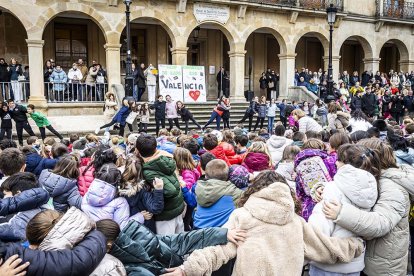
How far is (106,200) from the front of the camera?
3752 mm

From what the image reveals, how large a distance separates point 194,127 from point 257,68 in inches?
344

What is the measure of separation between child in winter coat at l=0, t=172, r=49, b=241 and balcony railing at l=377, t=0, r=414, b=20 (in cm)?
2496

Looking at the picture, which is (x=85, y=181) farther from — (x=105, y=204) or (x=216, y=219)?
(x=216, y=219)

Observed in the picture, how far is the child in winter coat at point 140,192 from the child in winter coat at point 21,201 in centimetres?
73

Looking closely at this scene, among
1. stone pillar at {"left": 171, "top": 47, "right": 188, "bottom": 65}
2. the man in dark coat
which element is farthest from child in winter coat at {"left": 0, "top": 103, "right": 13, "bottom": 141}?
the man in dark coat

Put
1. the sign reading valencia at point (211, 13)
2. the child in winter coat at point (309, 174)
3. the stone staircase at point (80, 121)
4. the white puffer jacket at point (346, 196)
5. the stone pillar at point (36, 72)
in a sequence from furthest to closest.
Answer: the sign reading valencia at point (211, 13) < the stone pillar at point (36, 72) < the stone staircase at point (80, 121) < the child in winter coat at point (309, 174) < the white puffer jacket at point (346, 196)

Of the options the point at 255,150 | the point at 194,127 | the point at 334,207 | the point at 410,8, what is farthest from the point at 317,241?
the point at 410,8

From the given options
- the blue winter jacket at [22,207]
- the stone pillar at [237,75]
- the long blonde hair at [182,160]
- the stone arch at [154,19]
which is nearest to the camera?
the blue winter jacket at [22,207]

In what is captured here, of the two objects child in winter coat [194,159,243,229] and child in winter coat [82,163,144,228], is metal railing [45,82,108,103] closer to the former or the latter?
child in winter coat [82,163,144,228]

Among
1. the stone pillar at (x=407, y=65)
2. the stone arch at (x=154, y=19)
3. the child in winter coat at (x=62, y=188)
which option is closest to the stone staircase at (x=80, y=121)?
the stone arch at (x=154, y=19)

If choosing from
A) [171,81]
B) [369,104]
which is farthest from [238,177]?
[369,104]

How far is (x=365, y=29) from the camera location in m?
24.2

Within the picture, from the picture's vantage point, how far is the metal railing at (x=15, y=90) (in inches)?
627

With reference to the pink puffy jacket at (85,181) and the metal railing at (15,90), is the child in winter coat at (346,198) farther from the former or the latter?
the metal railing at (15,90)
